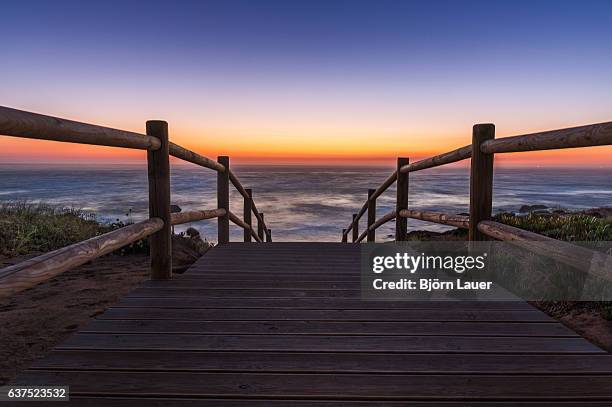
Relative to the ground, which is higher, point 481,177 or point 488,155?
point 488,155

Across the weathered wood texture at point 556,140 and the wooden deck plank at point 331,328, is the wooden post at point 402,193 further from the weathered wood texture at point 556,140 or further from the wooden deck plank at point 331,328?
the wooden deck plank at point 331,328

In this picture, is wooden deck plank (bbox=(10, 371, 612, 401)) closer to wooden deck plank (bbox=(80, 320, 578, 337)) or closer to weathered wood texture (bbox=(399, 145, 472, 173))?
wooden deck plank (bbox=(80, 320, 578, 337))

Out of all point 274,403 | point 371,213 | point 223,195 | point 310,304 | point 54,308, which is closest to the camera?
point 274,403

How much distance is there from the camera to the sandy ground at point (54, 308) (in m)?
2.23

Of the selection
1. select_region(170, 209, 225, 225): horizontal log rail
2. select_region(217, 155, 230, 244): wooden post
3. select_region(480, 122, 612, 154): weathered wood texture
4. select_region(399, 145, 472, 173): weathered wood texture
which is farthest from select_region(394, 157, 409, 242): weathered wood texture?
select_region(170, 209, 225, 225): horizontal log rail

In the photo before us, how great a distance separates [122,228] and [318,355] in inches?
60.6

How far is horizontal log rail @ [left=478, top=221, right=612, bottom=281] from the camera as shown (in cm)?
161

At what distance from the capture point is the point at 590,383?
5.35 ft

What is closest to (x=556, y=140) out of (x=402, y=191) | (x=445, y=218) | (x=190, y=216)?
(x=445, y=218)

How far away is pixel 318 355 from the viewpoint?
73.5 inches

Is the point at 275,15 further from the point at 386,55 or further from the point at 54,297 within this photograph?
the point at 54,297

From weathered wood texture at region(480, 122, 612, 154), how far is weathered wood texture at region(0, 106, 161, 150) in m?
2.38

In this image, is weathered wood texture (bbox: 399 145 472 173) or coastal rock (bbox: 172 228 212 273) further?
coastal rock (bbox: 172 228 212 273)

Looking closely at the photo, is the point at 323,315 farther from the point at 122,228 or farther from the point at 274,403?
the point at 122,228
